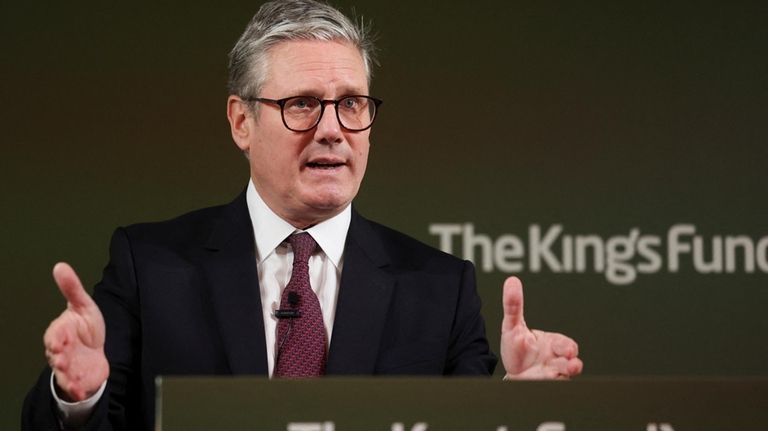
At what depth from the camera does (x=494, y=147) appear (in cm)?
328

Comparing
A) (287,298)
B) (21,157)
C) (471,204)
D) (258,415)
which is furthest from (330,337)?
(21,157)

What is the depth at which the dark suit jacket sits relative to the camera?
2088 mm

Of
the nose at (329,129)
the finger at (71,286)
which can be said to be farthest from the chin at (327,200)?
the finger at (71,286)

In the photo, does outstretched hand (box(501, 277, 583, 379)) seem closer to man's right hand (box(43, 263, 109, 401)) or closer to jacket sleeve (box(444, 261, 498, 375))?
jacket sleeve (box(444, 261, 498, 375))

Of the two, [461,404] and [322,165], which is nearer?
[461,404]

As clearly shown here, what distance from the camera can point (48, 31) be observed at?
320cm

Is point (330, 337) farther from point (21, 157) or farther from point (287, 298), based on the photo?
point (21, 157)

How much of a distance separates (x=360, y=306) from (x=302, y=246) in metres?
0.17

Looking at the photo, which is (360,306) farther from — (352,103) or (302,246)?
(352,103)

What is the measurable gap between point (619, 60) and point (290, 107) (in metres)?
1.40

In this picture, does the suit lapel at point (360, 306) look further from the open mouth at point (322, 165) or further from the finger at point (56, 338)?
the finger at point (56, 338)

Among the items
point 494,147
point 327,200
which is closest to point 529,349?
point 327,200

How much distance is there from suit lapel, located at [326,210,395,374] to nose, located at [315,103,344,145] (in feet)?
0.67

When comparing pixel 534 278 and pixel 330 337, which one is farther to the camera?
pixel 534 278
